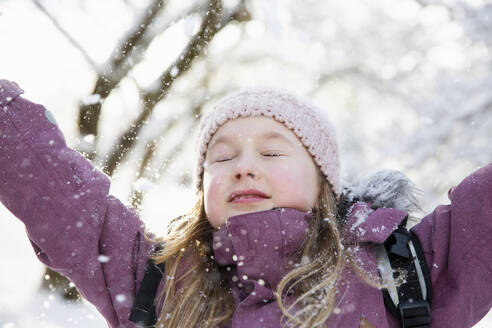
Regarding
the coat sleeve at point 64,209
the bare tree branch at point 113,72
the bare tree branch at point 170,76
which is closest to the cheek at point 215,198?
the coat sleeve at point 64,209

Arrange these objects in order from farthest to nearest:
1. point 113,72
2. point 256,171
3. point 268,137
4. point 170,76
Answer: point 170,76 < point 113,72 < point 268,137 < point 256,171

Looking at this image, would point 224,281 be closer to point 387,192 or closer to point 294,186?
point 294,186

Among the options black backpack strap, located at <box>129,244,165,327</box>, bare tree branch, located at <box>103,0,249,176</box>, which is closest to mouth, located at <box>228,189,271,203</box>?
black backpack strap, located at <box>129,244,165,327</box>

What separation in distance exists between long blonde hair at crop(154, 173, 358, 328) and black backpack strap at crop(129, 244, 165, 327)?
0.03 metres

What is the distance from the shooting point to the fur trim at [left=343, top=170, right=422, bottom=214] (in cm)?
165

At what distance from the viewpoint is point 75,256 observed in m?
1.35

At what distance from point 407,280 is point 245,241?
50 cm

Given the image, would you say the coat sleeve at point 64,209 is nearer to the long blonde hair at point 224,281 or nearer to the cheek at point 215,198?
the long blonde hair at point 224,281

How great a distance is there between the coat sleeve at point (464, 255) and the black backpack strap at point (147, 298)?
863 mm

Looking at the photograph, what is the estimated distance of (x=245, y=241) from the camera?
137cm

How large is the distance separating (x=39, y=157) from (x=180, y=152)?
4.05m

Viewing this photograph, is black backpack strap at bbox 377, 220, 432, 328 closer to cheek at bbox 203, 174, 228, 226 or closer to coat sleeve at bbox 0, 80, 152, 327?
cheek at bbox 203, 174, 228, 226

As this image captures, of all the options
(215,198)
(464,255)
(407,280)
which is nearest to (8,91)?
(215,198)

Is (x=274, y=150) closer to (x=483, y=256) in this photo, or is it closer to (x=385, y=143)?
(x=483, y=256)
